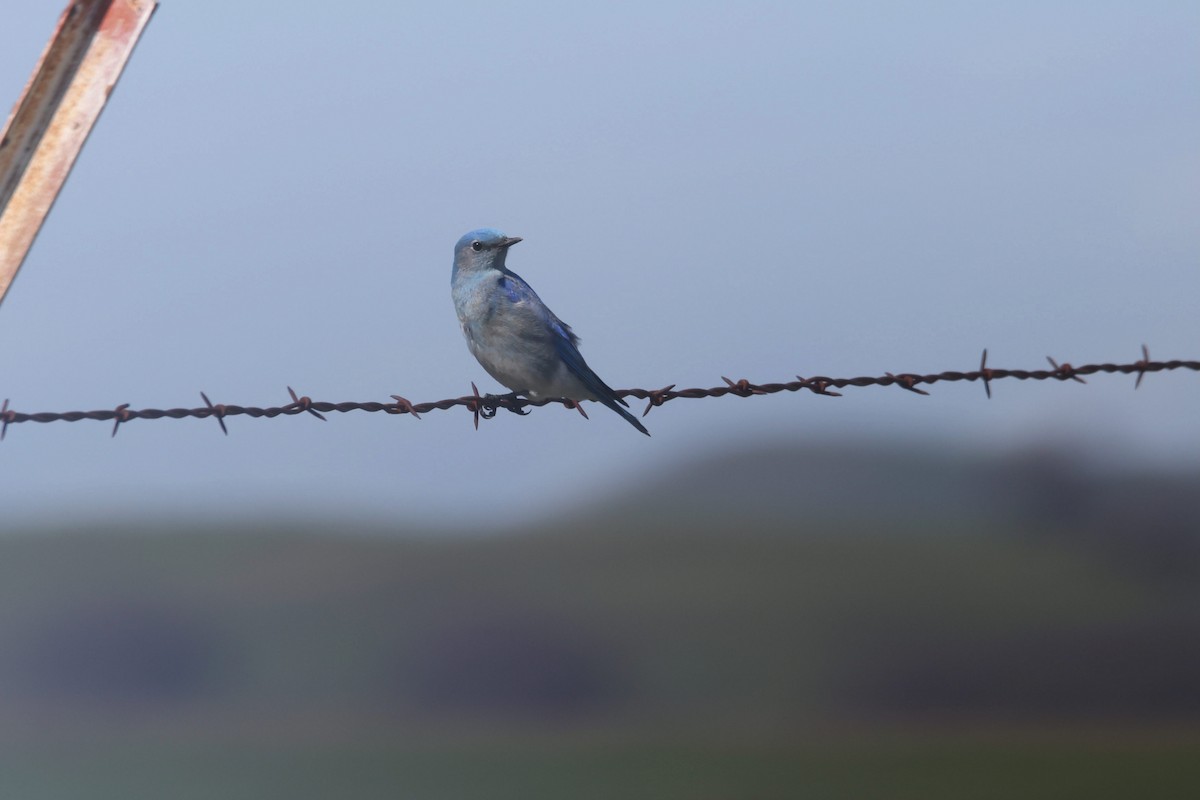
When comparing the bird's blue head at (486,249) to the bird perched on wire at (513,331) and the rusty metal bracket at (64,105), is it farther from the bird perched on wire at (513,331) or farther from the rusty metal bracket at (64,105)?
the rusty metal bracket at (64,105)

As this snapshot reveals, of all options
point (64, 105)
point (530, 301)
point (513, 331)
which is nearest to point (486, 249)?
point (530, 301)

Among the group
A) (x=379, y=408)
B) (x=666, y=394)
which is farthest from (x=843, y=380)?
(x=379, y=408)

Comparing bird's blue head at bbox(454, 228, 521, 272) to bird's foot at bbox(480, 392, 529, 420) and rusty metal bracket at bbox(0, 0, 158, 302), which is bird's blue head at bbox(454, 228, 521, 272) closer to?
bird's foot at bbox(480, 392, 529, 420)

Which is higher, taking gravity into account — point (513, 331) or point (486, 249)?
point (486, 249)

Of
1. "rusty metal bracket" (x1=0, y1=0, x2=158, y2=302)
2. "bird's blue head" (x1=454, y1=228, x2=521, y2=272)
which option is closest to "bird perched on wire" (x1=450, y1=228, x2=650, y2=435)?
"bird's blue head" (x1=454, y1=228, x2=521, y2=272)

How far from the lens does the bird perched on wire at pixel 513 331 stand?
20.0ft

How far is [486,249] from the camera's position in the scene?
21.0 feet

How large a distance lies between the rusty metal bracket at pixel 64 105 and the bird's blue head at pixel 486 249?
310 cm

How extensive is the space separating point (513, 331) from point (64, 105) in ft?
9.89

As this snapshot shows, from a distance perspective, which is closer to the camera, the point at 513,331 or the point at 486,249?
the point at 513,331

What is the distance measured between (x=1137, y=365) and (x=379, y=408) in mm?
2687

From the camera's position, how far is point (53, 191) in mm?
3369

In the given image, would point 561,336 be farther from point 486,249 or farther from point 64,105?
point 64,105

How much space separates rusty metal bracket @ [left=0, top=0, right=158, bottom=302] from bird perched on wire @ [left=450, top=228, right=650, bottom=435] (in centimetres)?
296
